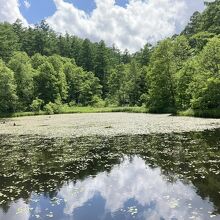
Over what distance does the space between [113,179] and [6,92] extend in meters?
73.8

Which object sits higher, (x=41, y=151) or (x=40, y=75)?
(x=40, y=75)

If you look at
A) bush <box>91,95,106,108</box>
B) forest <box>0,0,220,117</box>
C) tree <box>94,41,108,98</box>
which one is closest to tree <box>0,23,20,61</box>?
forest <box>0,0,220,117</box>

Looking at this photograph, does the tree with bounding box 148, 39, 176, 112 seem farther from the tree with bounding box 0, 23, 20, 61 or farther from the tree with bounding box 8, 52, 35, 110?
the tree with bounding box 0, 23, 20, 61

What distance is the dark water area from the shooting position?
15.9m

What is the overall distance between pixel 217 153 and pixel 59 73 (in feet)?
310

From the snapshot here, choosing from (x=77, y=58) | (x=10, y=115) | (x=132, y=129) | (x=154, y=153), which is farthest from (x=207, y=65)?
(x=77, y=58)

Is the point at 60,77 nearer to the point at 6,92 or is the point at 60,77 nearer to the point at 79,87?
the point at 79,87

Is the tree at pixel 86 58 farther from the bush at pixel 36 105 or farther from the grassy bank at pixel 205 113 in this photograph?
the grassy bank at pixel 205 113

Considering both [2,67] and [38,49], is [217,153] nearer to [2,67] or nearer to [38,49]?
[2,67]

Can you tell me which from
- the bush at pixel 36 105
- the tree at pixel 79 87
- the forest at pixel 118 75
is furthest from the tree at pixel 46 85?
the tree at pixel 79 87

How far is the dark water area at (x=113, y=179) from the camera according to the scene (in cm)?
1588

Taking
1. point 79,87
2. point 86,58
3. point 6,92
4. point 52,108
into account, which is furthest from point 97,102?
point 86,58

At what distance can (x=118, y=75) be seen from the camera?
125 meters

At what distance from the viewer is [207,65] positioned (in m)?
64.7
